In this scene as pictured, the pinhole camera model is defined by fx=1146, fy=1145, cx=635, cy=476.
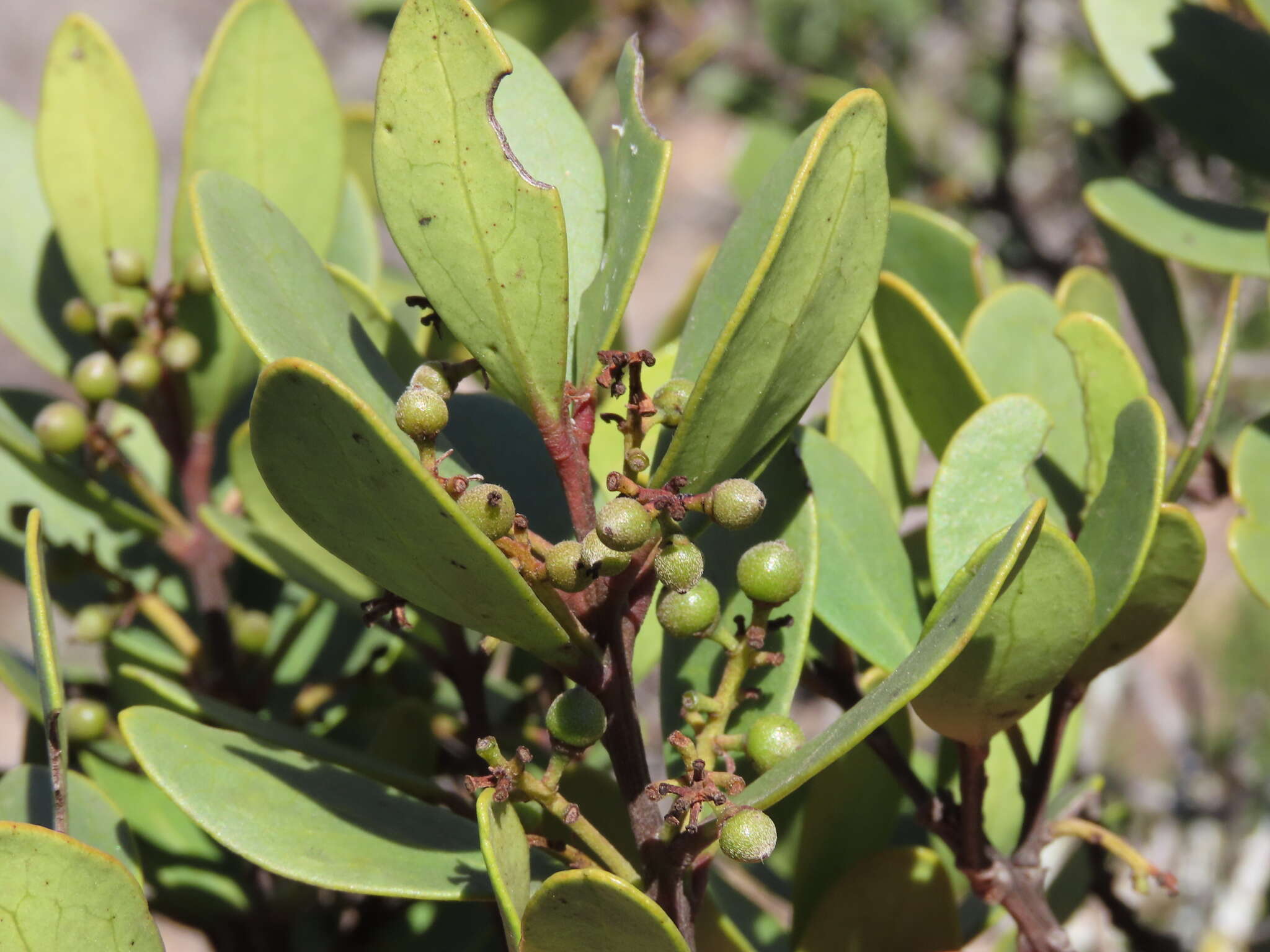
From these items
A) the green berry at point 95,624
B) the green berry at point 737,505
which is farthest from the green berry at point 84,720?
the green berry at point 737,505

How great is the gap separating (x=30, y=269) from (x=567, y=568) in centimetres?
88

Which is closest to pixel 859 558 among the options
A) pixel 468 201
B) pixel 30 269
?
pixel 468 201

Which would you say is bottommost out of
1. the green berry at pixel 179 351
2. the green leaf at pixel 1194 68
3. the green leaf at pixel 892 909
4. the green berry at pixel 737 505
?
the green leaf at pixel 892 909

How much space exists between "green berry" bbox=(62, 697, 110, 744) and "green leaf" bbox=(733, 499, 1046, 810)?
69cm

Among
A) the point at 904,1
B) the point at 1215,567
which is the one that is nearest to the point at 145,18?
the point at 904,1

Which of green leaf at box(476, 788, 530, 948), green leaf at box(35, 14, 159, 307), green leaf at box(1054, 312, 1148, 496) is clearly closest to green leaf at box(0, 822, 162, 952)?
green leaf at box(476, 788, 530, 948)

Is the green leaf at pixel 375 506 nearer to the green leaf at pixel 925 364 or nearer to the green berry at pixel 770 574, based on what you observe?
the green berry at pixel 770 574

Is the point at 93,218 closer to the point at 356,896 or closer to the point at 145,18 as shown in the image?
the point at 356,896

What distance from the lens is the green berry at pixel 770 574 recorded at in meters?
0.71

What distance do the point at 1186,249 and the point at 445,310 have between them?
2.44 feet

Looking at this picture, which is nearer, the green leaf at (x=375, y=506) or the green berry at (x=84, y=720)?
the green leaf at (x=375, y=506)

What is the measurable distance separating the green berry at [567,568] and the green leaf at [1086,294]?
0.64 metres

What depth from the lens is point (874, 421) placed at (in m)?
1.01

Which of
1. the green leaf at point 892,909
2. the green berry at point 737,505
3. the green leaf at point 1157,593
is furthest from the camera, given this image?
the green leaf at point 892,909
